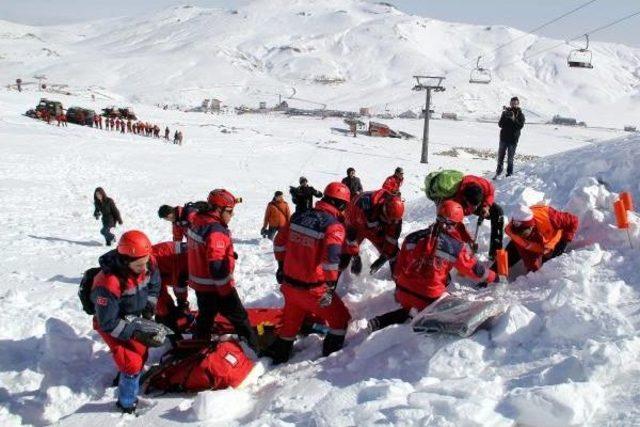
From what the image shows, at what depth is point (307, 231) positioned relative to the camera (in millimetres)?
5051

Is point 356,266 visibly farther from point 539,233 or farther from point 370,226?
point 539,233

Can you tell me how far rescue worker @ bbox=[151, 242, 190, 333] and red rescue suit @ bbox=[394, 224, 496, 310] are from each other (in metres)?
2.26

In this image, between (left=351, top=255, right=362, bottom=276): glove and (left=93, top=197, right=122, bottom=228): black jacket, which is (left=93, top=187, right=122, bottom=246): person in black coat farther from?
(left=351, top=255, right=362, bottom=276): glove

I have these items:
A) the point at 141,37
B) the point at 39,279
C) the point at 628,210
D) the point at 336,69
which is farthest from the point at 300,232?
the point at 141,37

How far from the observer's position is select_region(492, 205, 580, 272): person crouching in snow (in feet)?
19.1

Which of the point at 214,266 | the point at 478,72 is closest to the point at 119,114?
the point at 478,72

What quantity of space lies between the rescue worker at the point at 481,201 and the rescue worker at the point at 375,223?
25.8 inches

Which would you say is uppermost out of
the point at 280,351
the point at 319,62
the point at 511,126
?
the point at 319,62

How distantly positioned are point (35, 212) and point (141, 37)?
171 metres

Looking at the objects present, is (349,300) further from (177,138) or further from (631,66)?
(631,66)

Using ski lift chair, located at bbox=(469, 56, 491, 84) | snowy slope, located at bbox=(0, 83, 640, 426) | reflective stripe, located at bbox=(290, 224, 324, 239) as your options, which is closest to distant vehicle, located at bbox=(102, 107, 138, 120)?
ski lift chair, located at bbox=(469, 56, 491, 84)

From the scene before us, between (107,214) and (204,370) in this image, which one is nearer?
(204,370)

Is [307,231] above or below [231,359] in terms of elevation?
above

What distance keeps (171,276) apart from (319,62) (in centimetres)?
13178
